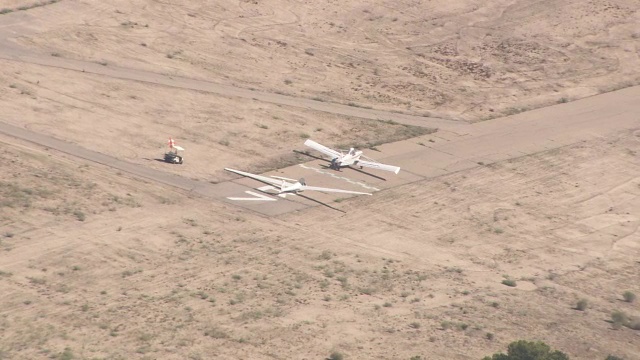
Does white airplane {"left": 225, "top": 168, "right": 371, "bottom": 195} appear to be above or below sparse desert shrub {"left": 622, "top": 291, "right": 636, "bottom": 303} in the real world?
above

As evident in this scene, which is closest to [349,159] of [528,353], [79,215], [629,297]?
[79,215]

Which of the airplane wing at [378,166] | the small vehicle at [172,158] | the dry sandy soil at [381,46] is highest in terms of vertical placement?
the dry sandy soil at [381,46]

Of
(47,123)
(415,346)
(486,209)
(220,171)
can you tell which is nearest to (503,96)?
(486,209)

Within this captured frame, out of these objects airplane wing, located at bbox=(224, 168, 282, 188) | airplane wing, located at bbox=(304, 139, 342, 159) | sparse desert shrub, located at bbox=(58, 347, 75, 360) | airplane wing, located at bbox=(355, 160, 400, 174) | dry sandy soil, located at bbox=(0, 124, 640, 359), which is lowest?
sparse desert shrub, located at bbox=(58, 347, 75, 360)

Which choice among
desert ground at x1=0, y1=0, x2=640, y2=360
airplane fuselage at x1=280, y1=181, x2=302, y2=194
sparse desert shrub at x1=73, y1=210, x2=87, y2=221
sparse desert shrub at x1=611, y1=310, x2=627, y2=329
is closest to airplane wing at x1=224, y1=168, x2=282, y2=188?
airplane fuselage at x1=280, y1=181, x2=302, y2=194

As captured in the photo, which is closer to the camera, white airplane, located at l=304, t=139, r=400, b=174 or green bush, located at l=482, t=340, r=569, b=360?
green bush, located at l=482, t=340, r=569, b=360

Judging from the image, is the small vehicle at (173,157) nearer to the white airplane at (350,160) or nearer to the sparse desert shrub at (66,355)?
the white airplane at (350,160)

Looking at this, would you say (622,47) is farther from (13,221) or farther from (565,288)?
(13,221)

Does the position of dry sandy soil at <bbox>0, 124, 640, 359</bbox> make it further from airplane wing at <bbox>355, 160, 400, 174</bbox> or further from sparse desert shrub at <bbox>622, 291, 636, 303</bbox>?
airplane wing at <bbox>355, 160, 400, 174</bbox>

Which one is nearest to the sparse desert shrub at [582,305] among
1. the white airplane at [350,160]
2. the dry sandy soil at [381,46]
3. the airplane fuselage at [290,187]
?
the airplane fuselage at [290,187]
